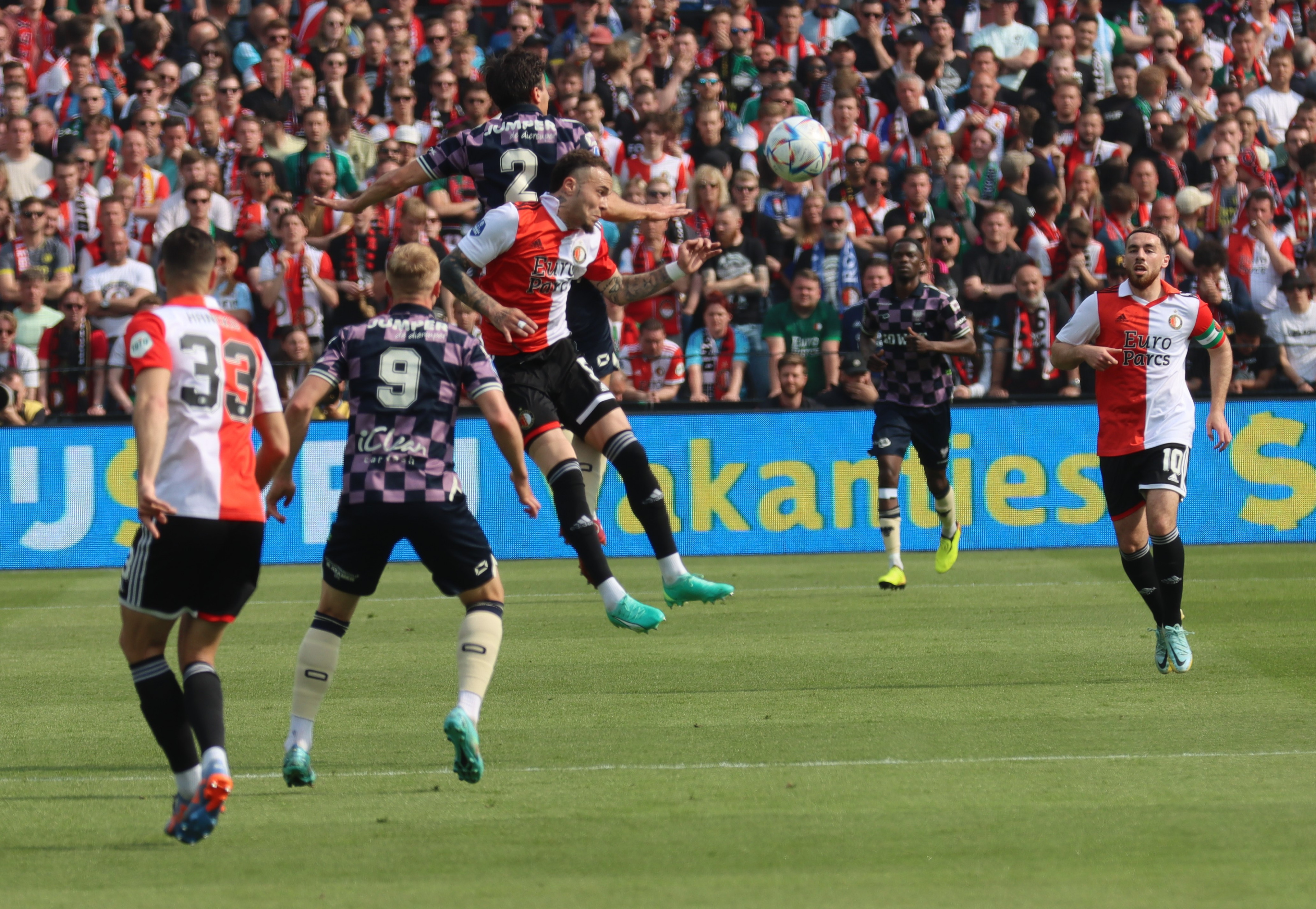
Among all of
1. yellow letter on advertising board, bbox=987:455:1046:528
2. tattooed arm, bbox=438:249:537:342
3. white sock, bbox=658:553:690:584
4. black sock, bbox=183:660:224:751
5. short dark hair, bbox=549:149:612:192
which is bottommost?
yellow letter on advertising board, bbox=987:455:1046:528

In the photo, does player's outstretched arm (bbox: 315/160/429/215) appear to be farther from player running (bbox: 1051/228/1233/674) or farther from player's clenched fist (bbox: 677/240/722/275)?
player running (bbox: 1051/228/1233/674)

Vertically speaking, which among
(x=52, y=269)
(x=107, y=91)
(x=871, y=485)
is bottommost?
(x=871, y=485)

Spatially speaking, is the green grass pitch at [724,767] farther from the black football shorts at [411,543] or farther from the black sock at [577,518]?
the black football shorts at [411,543]

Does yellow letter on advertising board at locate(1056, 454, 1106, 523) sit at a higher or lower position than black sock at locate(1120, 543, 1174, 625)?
lower

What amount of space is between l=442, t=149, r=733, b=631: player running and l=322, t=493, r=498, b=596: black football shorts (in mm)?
1908

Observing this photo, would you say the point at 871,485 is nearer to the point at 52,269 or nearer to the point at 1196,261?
the point at 1196,261

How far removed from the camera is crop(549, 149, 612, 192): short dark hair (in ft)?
28.0

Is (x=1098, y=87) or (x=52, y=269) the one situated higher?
(x=1098, y=87)

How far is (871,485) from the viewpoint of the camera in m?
15.4

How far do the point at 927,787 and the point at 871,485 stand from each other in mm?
9250

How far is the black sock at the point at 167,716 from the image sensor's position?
18.8 feet

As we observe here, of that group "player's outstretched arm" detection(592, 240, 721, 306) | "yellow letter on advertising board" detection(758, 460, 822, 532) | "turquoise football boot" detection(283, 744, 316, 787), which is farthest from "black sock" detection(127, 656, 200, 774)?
"yellow letter on advertising board" detection(758, 460, 822, 532)

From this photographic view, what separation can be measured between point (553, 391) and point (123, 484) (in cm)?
738

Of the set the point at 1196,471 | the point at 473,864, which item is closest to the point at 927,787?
the point at 473,864
